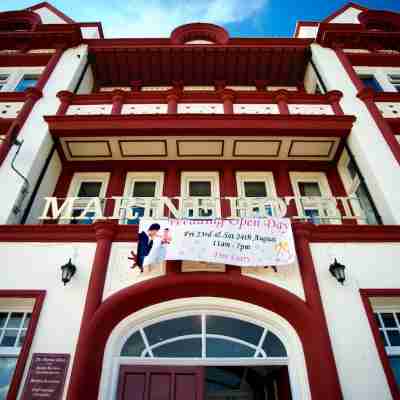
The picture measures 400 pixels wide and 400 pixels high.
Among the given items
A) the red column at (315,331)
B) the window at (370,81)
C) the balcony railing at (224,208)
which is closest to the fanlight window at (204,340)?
the red column at (315,331)

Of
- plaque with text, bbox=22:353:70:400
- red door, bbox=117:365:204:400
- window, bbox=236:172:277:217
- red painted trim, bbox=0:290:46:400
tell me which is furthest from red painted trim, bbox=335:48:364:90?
plaque with text, bbox=22:353:70:400

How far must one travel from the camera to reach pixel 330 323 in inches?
251

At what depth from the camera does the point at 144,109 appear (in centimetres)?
1103

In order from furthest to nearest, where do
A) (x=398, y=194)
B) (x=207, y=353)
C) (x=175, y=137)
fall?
(x=175, y=137), (x=398, y=194), (x=207, y=353)

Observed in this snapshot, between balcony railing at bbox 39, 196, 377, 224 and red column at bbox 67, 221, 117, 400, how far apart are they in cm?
129

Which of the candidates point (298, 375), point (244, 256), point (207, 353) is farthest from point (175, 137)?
point (298, 375)

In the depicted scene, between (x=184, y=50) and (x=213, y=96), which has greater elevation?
(x=184, y=50)

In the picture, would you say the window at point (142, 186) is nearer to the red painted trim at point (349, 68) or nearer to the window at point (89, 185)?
the window at point (89, 185)

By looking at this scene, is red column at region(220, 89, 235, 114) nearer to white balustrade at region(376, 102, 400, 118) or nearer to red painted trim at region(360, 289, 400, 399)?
white balustrade at region(376, 102, 400, 118)

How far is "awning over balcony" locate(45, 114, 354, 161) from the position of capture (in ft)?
33.0

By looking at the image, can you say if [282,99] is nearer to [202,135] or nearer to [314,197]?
[202,135]

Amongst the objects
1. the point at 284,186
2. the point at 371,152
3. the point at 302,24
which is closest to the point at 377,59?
the point at 302,24

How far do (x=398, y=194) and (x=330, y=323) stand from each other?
377 centimetres

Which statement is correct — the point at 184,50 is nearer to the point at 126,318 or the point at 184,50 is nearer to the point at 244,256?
the point at 244,256
